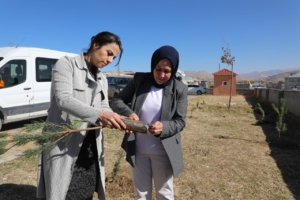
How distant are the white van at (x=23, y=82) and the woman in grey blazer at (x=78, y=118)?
199 inches

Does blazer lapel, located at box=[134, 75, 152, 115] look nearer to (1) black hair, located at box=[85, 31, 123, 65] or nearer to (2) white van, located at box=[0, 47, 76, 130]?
(1) black hair, located at box=[85, 31, 123, 65]

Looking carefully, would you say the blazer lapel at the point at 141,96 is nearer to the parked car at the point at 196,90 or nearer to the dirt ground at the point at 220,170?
the dirt ground at the point at 220,170

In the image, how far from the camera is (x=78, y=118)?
5.27ft

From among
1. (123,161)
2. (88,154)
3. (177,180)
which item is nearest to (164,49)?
(88,154)

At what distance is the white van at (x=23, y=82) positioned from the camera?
580cm

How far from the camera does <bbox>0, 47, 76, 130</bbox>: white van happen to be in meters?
5.80

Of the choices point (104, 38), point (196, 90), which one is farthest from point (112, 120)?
Result: point (196, 90)

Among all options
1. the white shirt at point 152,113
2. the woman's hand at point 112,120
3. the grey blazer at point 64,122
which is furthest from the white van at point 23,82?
the woman's hand at point 112,120

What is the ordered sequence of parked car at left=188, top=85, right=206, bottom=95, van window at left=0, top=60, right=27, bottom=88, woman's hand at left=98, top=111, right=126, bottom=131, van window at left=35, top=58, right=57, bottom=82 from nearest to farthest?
woman's hand at left=98, top=111, right=126, bottom=131 < van window at left=0, top=60, right=27, bottom=88 < van window at left=35, top=58, right=57, bottom=82 < parked car at left=188, top=85, right=206, bottom=95

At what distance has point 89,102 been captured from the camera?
5.28 ft

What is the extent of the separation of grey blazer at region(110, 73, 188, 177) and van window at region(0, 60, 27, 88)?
5180mm

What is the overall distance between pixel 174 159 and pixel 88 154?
2.04ft

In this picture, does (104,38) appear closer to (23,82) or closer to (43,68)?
(23,82)

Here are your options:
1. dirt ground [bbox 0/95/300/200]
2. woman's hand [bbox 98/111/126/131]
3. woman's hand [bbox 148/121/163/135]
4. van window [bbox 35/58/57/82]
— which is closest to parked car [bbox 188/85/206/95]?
dirt ground [bbox 0/95/300/200]
